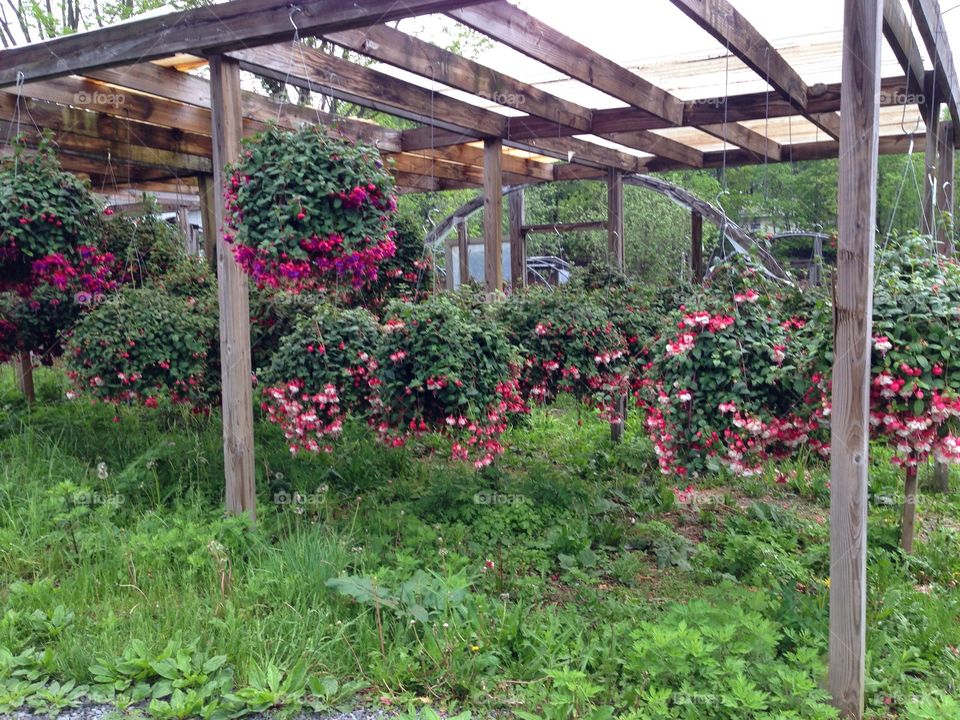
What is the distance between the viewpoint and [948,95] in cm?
515

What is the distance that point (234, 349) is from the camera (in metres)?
4.22

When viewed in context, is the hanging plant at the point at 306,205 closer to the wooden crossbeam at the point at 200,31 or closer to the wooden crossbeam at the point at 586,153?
the wooden crossbeam at the point at 200,31

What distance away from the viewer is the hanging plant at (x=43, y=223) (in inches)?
166

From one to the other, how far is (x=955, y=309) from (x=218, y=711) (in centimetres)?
294

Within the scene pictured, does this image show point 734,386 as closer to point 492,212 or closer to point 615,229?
point 492,212

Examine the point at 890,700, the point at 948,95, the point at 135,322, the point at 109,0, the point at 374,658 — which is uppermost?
the point at 109,0

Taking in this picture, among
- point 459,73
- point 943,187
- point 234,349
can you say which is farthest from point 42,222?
point 943,187

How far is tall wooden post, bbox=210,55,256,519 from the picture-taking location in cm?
414

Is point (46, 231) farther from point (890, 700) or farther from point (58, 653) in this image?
point (890, 700)

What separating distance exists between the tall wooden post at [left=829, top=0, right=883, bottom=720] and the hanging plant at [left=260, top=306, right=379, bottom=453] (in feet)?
7.75

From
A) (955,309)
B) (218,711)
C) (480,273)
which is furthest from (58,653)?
(480,273)

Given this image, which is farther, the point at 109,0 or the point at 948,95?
the point at 109,0

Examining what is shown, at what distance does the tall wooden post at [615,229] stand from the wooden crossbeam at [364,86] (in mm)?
2050

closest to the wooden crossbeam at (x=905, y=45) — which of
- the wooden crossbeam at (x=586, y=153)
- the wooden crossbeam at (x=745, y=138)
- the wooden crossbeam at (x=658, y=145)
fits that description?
the wooden crossbeam at (x=745, y=138)
